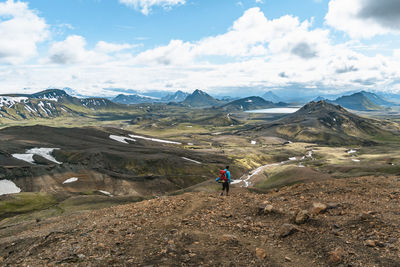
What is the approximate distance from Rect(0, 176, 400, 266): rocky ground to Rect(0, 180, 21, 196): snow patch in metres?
103

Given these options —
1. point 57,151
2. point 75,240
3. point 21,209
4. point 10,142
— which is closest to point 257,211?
point 75,240

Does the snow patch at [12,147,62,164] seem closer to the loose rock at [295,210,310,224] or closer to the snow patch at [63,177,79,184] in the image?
the snow patch at [63,177,79,184]

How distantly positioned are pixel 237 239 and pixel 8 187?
126m

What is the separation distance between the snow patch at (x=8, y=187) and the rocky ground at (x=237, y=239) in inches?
4061

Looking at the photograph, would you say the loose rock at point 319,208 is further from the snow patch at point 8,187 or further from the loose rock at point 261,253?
the snow patch at point 8,187

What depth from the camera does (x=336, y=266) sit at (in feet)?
46.3

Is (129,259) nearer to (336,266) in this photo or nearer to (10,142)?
(336,266)

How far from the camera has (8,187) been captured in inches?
4232

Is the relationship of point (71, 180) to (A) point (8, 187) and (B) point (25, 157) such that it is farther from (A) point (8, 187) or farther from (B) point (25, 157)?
(B) point (25, 157)

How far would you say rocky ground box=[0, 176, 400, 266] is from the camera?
50.6 feet

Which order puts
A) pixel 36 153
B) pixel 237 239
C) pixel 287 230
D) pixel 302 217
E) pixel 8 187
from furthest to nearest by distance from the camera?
1. pixel 36 153
2. pixel 8 187
3. pixel 302 217
4. pixel 287 230
5. pixel 237 239

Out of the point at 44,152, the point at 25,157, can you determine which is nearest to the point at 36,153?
the point at 44,152

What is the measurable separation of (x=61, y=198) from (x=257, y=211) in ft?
304

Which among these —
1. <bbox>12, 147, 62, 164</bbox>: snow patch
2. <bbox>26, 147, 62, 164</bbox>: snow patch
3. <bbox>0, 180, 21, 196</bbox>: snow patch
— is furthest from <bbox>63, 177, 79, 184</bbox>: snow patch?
<bbox>26, 147, 62, 164</bbox>: snow patch
